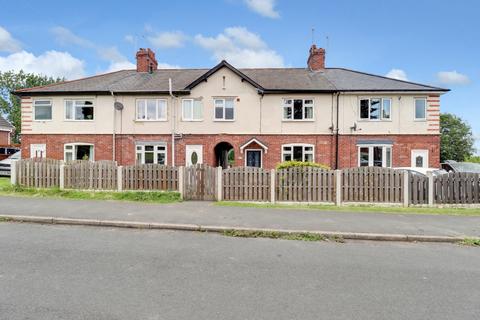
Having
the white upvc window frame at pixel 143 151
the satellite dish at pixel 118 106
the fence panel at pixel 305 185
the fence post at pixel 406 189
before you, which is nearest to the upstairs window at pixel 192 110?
the white upvc window frame at pixel 143 151

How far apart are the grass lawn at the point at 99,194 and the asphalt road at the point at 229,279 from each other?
4318mm

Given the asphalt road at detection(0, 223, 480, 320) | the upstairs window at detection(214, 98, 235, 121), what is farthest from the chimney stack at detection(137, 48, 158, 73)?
the asphalt road at detection(0, 223, 480, 320)

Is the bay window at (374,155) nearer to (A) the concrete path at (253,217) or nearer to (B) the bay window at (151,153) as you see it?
(A) the concrete path at (253,217)

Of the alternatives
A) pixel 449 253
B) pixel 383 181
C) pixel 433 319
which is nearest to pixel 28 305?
pixel 433 319

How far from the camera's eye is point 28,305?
3533 mm

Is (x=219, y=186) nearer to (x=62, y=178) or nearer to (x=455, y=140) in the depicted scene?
(x=62, y=178)

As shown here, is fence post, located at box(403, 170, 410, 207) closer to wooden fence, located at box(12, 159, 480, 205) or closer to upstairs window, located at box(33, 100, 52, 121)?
wooden fence, located at box(12, 159, 480, 205)

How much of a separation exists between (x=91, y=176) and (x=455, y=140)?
5350 cm

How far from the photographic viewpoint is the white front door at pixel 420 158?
19.5 m

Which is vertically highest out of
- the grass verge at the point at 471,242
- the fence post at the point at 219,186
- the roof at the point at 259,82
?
the roof at the point at 259,82

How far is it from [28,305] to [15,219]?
5.82 m

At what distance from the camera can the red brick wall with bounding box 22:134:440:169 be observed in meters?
19.6

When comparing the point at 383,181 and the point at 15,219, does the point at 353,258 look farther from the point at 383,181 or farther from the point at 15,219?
the point at 15,219

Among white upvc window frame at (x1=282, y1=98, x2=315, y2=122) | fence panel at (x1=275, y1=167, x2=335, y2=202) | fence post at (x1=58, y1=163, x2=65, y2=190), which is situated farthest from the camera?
white upvc window frame at (x1=282, y1=98, x2=315, y2=122)
